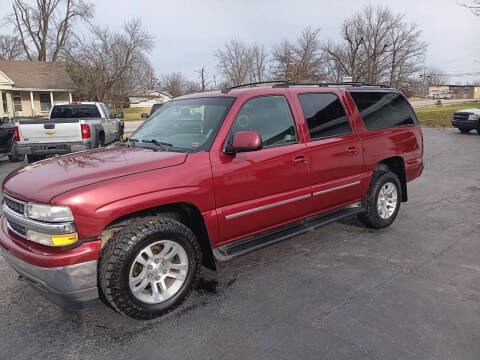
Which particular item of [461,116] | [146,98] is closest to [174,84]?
[146,98]

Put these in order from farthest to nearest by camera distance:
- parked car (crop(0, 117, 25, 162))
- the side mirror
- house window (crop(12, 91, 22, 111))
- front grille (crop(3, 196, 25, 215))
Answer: house window (crop(12, 91, 22, 111)), parked car (crop(0, 117, 25, 162)), the side mirror, front grille (crop(3, 196, 25, 215))

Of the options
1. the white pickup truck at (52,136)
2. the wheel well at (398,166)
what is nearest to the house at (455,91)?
the white pickup truck at (52,136)

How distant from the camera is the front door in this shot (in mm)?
3234

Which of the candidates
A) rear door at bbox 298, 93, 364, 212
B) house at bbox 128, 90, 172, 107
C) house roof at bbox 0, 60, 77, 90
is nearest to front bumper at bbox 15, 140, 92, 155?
rear door at bbox 298, 93, 364, 212

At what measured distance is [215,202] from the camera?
316 centimetres

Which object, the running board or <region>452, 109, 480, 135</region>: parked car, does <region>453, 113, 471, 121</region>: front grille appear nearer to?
<region>452, 109, 480, 135</region>: parked car

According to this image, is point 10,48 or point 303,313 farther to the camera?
point 10,48

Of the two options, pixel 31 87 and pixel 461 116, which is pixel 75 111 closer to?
pixel 461 116

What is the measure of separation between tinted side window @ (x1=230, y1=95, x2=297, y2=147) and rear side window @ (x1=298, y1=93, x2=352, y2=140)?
26cm

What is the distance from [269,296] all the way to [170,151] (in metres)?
1.59

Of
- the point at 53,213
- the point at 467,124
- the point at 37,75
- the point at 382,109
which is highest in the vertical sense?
the point at 37,75

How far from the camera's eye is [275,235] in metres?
3.62

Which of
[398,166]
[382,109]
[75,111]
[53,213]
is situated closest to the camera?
[53,213]

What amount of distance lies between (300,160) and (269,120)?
525 millimetres
